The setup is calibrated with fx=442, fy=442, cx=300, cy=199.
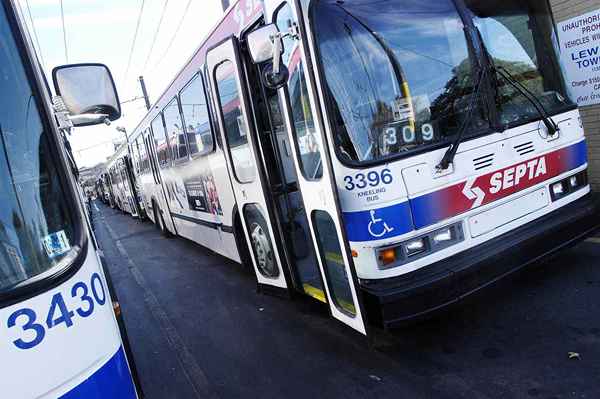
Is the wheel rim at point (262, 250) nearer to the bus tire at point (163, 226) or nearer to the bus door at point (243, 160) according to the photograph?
the bus door at point (243, 160)

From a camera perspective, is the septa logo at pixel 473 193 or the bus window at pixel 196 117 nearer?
the septa logo at pixel 473 193

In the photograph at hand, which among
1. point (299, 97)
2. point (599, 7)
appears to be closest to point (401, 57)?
point (299, 97)

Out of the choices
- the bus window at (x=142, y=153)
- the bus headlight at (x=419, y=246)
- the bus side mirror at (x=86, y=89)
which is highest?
the bus window at (x=142, y=153)

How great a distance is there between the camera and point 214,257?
27.5 feet

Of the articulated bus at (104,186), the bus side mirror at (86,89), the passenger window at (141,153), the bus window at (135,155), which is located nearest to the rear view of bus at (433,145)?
the bus side mirror at (86,89)

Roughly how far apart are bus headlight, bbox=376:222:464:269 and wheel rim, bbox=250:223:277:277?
176 cm

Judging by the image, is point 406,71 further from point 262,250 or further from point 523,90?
point 262,250

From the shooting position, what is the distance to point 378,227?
10.5 ft

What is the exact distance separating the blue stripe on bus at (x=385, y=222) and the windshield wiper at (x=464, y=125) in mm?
432

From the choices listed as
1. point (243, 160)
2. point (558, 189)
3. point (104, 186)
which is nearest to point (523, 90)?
point (558, 189)

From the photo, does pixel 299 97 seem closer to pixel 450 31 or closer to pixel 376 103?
pixel 376 103

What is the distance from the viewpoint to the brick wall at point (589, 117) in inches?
224

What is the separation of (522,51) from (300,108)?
78.3 inches

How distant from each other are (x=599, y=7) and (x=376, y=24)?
3875 millimetres
